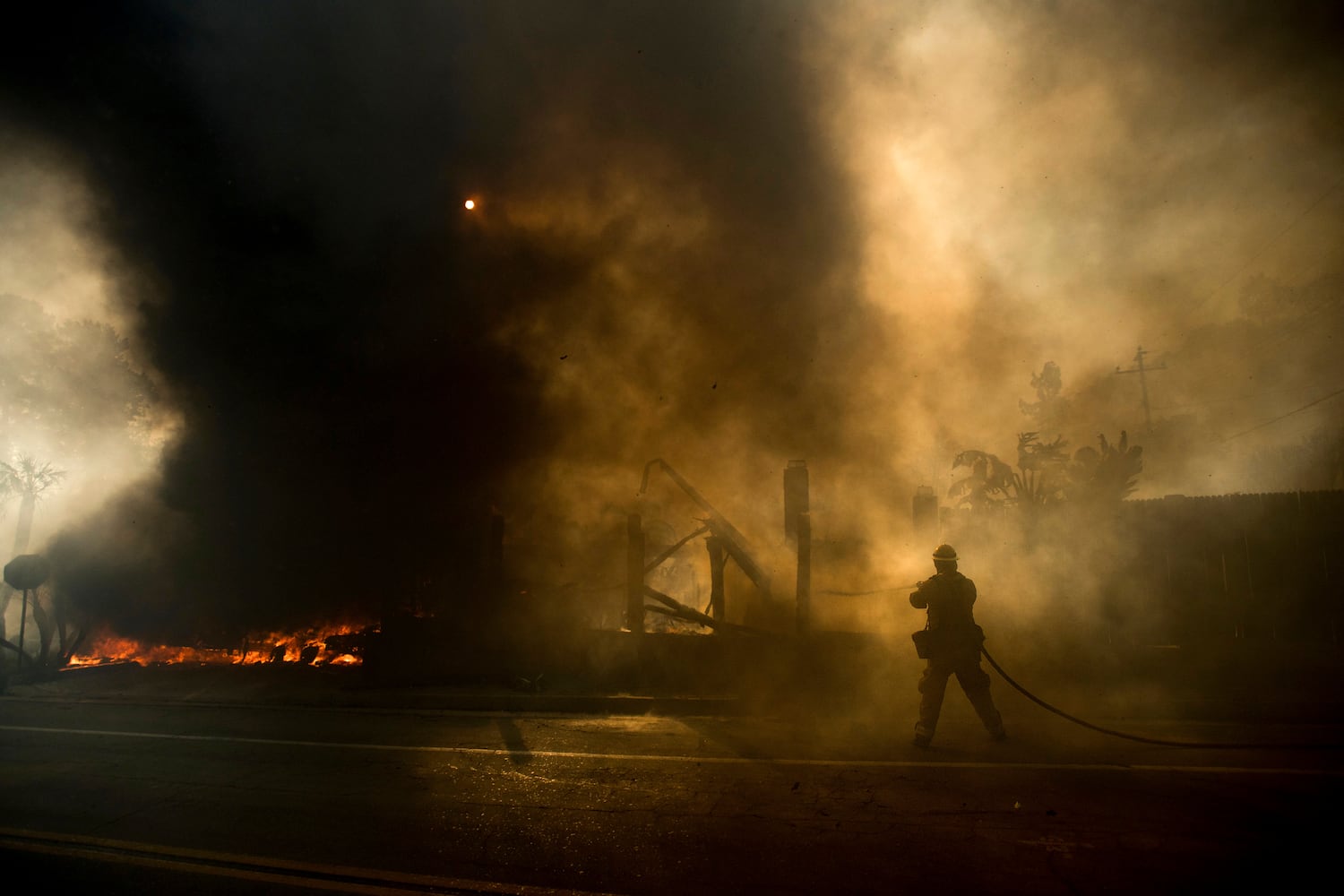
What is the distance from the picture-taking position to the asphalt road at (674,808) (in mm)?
3861

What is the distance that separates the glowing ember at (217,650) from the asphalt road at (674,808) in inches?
223

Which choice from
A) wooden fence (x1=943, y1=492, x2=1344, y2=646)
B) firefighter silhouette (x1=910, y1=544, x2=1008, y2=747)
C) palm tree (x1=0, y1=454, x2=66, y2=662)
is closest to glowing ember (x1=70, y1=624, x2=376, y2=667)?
palm tree (x1=0, y1=454, x2=66, y2=662)

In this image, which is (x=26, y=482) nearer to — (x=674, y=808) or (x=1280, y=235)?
(x=674, y=808)

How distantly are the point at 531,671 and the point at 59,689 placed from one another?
818 centimetres

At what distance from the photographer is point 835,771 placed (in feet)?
18.6

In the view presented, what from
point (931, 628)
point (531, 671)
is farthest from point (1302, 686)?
point (531, 671)

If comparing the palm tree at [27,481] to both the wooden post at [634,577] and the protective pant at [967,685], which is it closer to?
the wooden post at [634,577]

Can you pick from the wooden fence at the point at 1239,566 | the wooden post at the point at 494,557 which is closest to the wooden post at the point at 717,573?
the wooden post at the point at 494,557

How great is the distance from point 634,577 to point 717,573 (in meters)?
1.79

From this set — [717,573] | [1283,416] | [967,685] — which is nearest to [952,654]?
[967,685]

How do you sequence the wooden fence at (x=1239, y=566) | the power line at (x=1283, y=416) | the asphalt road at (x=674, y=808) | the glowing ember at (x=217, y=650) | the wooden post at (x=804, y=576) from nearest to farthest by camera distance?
the asphalt road at (x=674, y=808) < the wooden fence at (x=1239, y=566) < the wooden post at (x=804, y=576) < the glowing ember at (x=217, y=650) < the power line at (x=1283, y=416)

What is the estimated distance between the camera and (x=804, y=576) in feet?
32.6

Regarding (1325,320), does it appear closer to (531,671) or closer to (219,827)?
(531,671)

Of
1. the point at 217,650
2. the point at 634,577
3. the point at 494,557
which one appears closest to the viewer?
the point at 634,577
